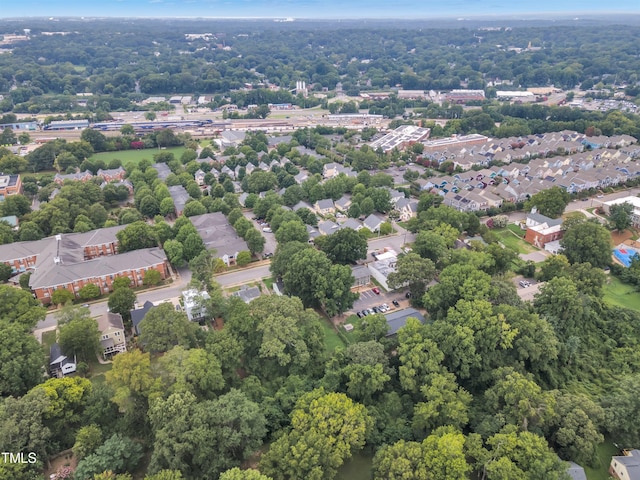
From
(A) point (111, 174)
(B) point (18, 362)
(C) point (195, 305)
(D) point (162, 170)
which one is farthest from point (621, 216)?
(A) point (111, 174)

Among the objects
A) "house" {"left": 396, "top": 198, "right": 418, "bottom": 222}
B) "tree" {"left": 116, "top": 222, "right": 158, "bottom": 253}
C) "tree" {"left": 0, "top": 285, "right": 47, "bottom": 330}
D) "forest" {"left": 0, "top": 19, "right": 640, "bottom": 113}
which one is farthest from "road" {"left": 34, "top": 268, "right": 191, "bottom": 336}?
"forest" {"left": 0, "top": 19, "right": 640, "bottom": 113}

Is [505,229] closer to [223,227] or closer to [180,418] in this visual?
[223,227]

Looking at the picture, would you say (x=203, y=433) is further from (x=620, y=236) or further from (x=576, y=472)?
(x=620, y=236)

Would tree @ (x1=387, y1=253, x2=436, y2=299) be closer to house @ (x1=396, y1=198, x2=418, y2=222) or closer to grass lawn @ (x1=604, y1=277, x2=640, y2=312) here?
grass lawn @ (x1=604, y1=277, x2=640, y2=312)

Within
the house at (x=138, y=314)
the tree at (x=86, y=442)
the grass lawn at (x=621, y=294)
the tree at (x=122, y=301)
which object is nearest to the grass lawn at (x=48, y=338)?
the tree at (x=122, y=301)

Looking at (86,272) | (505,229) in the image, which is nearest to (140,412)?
(86,272)

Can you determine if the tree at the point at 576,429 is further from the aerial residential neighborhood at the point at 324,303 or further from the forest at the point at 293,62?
the forest at the point at 293,62
